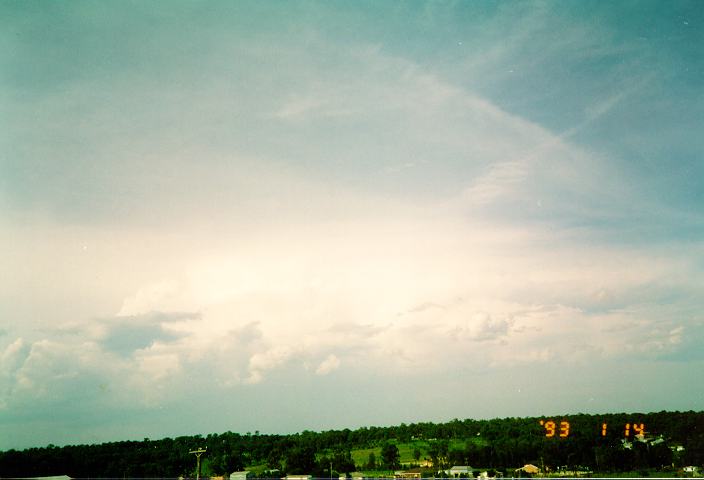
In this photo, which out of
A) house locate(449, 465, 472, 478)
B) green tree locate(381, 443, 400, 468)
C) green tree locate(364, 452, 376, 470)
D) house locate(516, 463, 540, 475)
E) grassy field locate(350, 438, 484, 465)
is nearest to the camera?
house locate(449, 465, 472, 478)

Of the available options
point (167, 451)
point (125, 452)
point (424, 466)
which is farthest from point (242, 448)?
point (424, 466)

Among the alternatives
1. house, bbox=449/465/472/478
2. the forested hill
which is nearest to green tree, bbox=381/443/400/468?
the forested hill

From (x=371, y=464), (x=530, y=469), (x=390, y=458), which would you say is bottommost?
(x=371, y=464)

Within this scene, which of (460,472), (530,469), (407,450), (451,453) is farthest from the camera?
(407,450)

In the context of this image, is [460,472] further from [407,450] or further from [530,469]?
[407,450]

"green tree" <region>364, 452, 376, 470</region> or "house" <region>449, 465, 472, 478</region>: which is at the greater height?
"house" <region>449, 465, 472, 478</region>

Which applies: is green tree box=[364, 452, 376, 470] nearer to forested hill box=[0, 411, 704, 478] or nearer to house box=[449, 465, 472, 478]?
forested hill box=[0, 411, 704, 478]

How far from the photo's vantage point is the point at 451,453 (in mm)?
100688

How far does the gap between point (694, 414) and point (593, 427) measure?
1920 centimetres

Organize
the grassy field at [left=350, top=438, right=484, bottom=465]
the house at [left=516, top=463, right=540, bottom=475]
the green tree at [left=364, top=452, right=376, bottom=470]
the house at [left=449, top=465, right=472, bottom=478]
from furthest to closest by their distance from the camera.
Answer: the grassy field at [left=350, top=438, right=484, bottom=465] → the green tree at [left=364, top=452, right=376, bottom=470] → the house at [left=516, top=463, right=540, bottom=475] → the house at [left=449, top=465, right=472, bottom=478]

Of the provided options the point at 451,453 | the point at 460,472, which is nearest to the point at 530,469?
the point at 460,472

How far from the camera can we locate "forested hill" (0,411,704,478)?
241 feet

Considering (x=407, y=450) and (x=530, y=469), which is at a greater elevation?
(x=530, y=469)

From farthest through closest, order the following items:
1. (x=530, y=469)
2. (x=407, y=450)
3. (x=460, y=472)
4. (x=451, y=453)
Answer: (x=407, y=450)
(x=451, y=453)
(x=530, y=469)
(x=460, y=472)
